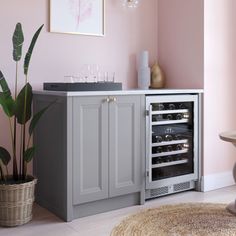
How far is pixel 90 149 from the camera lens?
2.76m

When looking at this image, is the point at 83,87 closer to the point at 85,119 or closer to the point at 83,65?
the point at 85,119

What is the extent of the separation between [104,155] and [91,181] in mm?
213

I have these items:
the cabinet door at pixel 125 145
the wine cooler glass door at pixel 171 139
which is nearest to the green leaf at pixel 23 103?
the cabinet door at pixel 125 145

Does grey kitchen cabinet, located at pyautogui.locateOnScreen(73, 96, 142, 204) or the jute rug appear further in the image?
grey kitchen cabinet, located at pyautogui.locateOnScreen(73, 96, 142, 204)

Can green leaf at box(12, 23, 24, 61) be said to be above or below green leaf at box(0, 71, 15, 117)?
above

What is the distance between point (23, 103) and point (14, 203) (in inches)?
26.9

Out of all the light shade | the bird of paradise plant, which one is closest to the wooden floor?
the bird of paradise plant

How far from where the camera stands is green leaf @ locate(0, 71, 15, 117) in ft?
8.38

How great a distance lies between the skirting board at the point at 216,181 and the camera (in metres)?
3.45

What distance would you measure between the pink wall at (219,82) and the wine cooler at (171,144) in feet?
0.49

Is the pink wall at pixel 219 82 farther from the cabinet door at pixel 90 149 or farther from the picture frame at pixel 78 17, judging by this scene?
the cabinet door at pixel 90 149

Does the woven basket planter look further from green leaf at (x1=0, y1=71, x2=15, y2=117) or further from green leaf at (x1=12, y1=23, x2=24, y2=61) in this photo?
green leaf at (x1=12, y1=23, x2=24, y2=61)

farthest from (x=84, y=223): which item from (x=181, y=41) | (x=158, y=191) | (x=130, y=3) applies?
(x=130, y=3)

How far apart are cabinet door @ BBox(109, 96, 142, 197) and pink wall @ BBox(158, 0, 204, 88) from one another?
30.9 inches
